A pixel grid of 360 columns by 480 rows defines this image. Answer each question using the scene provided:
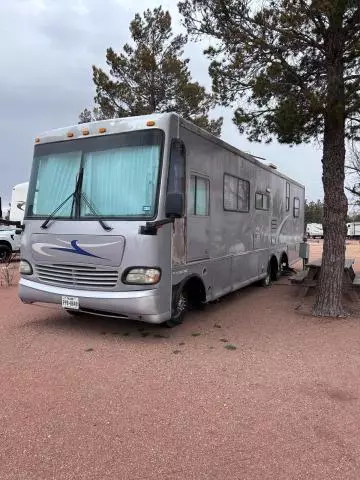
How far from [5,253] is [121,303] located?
39.5 ft

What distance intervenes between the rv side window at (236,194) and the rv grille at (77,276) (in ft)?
8.56

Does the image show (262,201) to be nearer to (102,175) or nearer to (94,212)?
(102,175)

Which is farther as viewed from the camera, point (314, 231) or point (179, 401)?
point (314, 231)

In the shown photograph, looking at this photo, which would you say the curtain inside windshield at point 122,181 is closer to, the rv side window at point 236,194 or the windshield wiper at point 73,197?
the windshield wiper at point 73,197

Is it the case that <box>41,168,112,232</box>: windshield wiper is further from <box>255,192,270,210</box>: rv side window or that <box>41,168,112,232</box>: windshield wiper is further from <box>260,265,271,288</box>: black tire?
<box>260,265,271,288</box>: black tire

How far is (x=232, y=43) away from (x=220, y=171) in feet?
6.77

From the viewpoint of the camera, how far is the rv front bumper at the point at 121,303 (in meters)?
5.42

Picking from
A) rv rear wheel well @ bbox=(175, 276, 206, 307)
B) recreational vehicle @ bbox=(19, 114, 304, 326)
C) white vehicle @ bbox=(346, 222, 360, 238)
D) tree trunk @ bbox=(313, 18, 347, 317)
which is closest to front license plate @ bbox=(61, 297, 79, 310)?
recreational vehicle @ bbox=(19, 114, 304, 326)

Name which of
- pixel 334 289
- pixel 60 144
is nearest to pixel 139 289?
pixel 60 144

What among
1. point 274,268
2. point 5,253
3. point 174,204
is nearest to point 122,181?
point 174,204

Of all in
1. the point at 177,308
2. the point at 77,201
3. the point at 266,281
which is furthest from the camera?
the point at 266,281

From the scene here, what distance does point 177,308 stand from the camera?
6008mm

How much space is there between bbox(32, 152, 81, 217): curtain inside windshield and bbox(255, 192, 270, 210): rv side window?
420 cm

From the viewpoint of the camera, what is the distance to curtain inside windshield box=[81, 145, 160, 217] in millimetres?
5500
